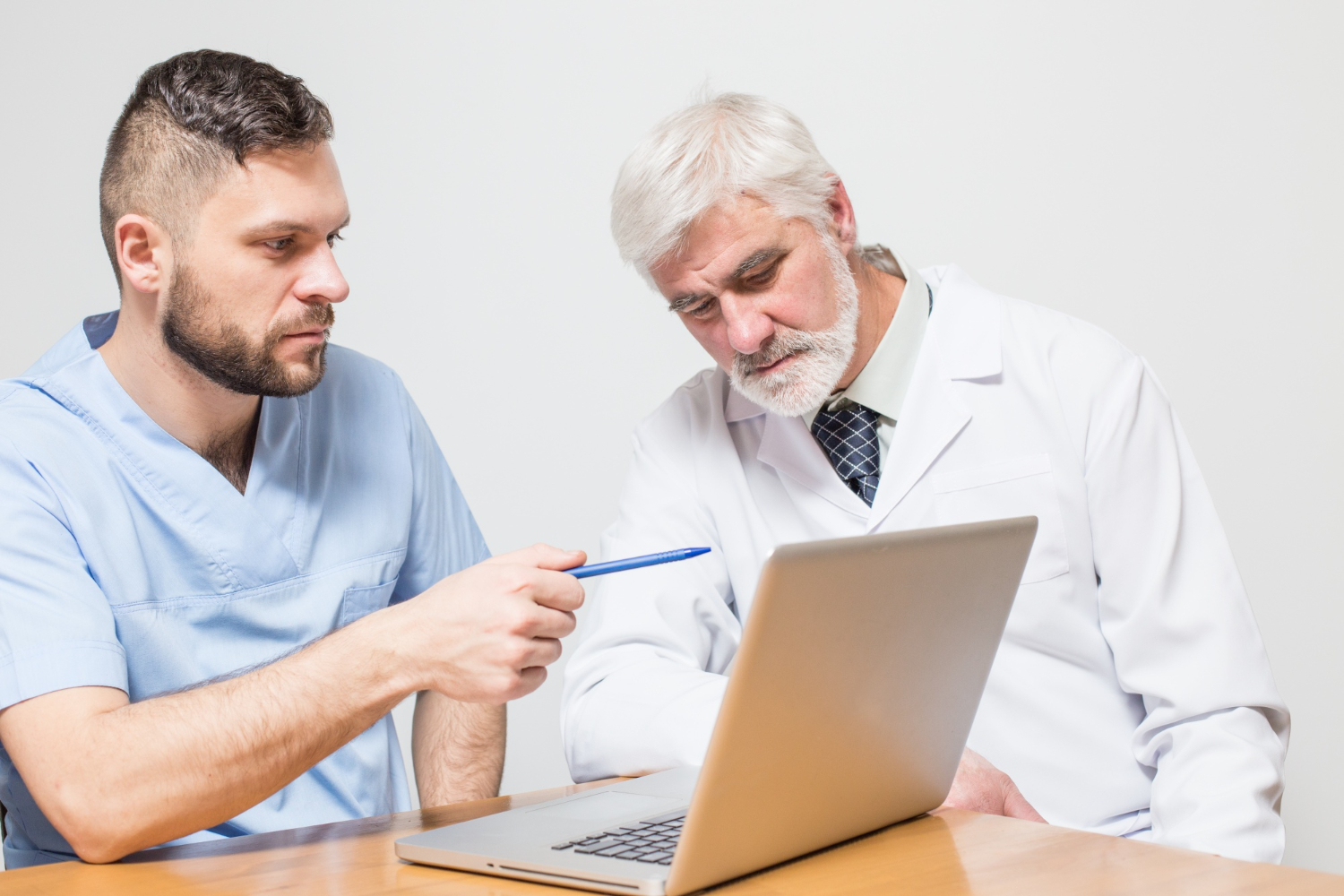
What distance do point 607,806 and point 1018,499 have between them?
0.72 metres

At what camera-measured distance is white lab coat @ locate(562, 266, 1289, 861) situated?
4.11 ft

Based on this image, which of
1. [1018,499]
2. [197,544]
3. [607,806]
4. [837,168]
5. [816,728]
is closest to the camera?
[816,728]

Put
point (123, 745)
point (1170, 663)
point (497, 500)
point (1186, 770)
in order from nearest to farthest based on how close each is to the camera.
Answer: point (123, 745), point (1186, 770), point (1170, 663), point (497, 500)

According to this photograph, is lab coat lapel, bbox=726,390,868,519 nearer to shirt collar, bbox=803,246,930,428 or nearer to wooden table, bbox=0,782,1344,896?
shirt collar, bbox=803,246,930,428

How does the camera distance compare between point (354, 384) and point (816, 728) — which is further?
point (354, 384)

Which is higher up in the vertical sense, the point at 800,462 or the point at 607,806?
the point at 800,462

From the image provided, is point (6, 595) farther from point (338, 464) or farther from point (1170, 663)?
point (1170, 663)

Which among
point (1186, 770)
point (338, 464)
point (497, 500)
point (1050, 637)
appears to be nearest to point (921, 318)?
point (1050, 637)

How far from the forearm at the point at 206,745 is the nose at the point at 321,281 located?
0.48 meters

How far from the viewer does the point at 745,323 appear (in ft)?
4.76

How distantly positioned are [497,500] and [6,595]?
1.23m

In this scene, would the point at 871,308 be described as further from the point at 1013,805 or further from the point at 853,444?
the point at 1013,805

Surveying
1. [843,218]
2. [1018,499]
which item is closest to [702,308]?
[843,218]

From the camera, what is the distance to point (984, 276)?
81.0 inches
